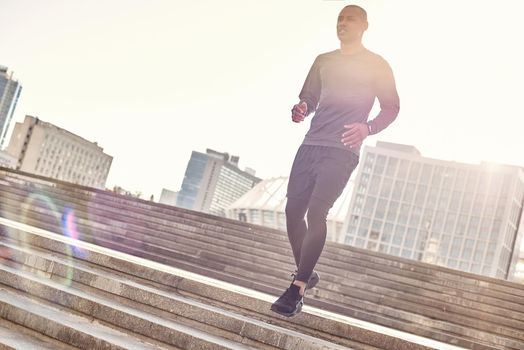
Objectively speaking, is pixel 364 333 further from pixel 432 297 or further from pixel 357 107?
pixel 432 297

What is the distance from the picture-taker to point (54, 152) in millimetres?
128250

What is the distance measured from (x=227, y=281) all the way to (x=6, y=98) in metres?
201

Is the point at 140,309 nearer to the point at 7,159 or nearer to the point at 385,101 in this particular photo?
the point at 385,101

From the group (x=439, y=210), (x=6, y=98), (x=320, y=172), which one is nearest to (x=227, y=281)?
(x=320, y=172)

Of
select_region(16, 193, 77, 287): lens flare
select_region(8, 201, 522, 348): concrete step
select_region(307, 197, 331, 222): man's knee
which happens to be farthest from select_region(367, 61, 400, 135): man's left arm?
select_region(16, 193, 77, 287): lens flare

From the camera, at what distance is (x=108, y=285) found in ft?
12.0

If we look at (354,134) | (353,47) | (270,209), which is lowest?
(354,134)

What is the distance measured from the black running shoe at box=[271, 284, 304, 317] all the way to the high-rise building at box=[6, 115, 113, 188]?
399 ft

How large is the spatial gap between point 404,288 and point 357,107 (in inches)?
211

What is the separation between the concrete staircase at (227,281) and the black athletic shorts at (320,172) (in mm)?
794

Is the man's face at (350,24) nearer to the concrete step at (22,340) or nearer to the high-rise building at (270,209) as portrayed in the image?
the concrete step at (22,340)

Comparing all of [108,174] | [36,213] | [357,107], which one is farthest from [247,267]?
[108,174]

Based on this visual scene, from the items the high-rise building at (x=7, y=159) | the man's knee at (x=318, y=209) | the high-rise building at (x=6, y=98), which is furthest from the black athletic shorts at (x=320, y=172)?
the high-rise building at (x=6, y=98)

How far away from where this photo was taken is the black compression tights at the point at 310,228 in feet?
11.4
